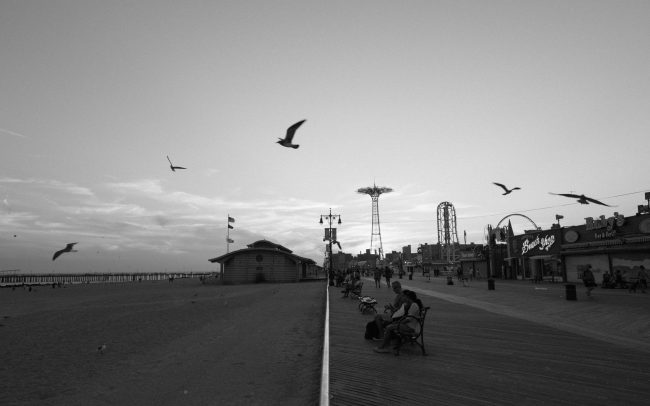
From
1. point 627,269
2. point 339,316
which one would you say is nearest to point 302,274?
point 627,269

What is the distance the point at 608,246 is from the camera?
3297 cm

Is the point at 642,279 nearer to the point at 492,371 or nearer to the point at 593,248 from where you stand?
the point at 593,248

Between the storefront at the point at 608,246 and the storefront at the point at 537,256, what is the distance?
2200mm

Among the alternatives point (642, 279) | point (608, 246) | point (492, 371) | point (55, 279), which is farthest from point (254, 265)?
point (55, 279)

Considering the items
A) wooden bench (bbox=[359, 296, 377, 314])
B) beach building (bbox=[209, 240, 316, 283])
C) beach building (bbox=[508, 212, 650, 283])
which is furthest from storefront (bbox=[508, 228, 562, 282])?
wooden bench (bbox=[359, 296, 377, 314])

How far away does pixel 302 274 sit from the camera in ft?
216

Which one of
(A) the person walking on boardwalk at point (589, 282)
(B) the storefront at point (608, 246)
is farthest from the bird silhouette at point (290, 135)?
(B) the storefront at point (608, 246)

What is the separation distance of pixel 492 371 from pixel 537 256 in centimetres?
4323

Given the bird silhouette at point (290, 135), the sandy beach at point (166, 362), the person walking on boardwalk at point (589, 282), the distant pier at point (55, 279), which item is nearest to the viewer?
the sandy beach at point (166, 362)

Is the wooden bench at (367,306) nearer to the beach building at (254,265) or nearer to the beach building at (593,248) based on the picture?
the beach building at (593,248)

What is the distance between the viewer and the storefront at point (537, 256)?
41281 millimetres

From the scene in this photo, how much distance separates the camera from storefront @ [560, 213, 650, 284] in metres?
30.1

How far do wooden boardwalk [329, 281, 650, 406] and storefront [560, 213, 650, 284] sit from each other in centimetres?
2614

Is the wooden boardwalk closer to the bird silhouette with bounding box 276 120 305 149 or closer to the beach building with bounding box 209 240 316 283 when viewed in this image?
the bird silhouette with bounding box 276 120 305 149
